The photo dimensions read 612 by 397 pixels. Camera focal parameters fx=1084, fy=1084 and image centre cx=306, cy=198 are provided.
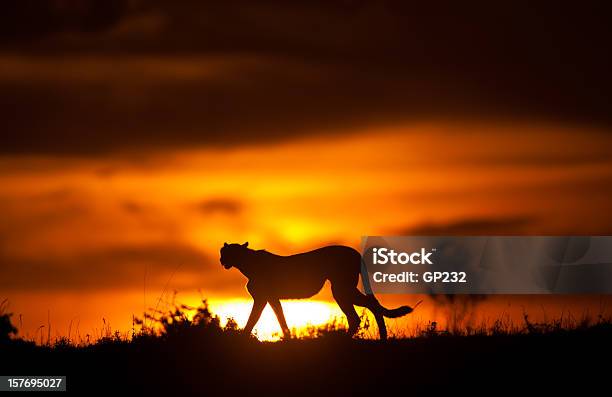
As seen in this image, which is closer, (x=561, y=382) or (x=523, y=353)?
(x=561, y=382)

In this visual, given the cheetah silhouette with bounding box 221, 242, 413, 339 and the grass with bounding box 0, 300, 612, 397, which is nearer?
the grass with bounding box 0, 300, 612, 397

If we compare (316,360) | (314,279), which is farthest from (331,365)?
(314,279)

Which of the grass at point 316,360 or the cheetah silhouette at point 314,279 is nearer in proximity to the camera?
the grass at point 316,360

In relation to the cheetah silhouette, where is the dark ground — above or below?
below

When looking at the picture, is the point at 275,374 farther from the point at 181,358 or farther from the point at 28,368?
the point at 28,368

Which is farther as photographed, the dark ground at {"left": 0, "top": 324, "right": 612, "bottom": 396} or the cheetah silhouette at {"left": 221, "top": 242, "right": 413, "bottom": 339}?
the cheetah silhouette at {"left": 221, "top": 242, "right": 413, "bottom": 339}

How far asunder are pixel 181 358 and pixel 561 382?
21.4 ft

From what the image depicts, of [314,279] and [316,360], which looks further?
[314,279]

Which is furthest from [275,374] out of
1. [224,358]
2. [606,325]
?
[606,325]

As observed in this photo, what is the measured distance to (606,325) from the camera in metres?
21.0

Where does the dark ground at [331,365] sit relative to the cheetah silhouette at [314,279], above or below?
below

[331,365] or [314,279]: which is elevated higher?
[314,279]

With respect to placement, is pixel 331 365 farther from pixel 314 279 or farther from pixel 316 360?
pixel 314 279

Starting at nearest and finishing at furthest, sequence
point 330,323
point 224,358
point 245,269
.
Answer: point 224,358 < point 330,323 < point 245,269
